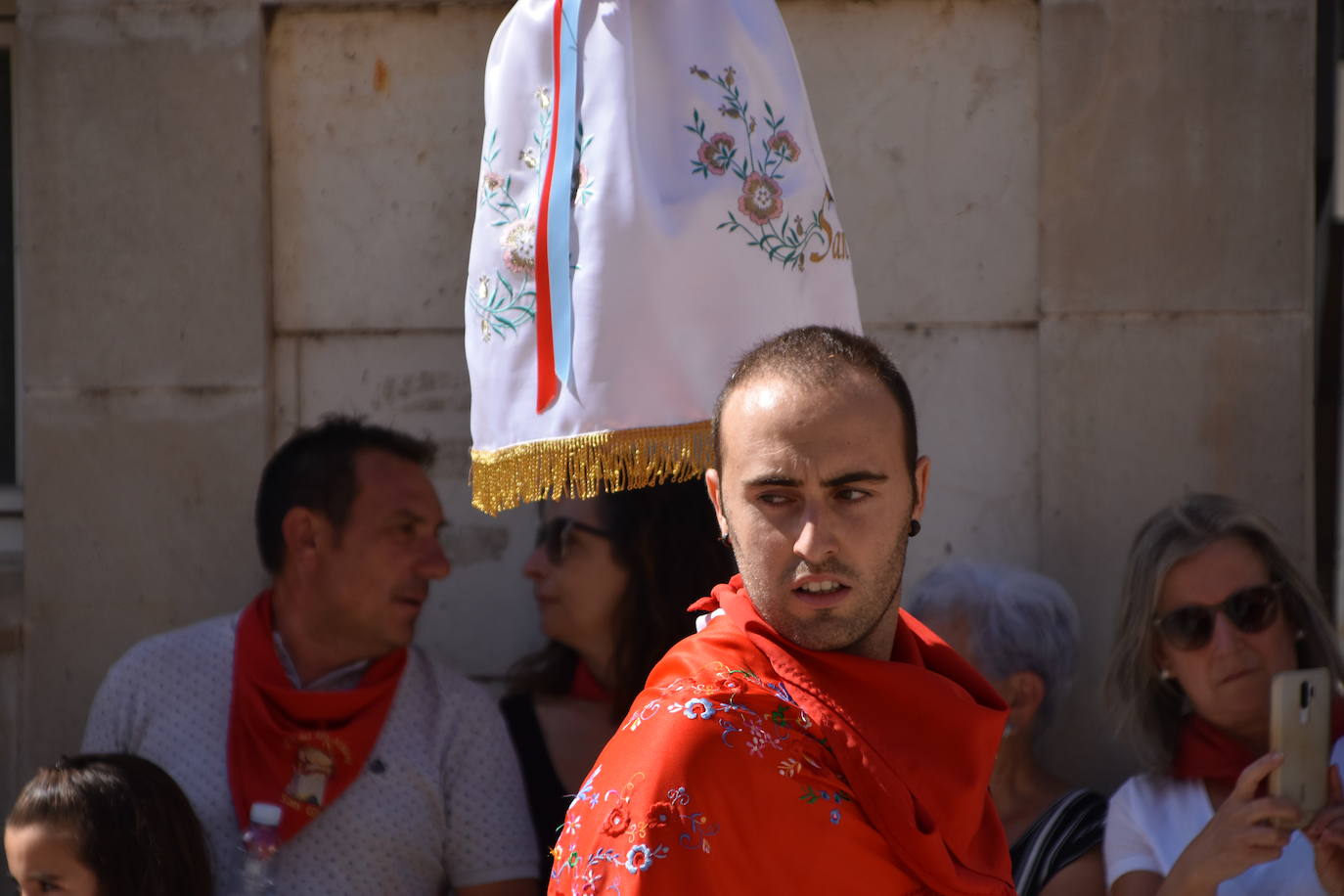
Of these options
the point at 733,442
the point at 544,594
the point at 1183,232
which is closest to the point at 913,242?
the point at 1183,232

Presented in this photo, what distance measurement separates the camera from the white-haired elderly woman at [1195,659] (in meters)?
3.15

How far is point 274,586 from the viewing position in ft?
12.0

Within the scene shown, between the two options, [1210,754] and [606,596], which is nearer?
[1210,754]

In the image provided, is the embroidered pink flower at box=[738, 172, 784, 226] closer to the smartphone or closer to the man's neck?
the smartphone

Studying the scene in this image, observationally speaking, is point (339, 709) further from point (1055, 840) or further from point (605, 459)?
point (1055, 840)

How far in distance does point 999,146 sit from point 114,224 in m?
2.43

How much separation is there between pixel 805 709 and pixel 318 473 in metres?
2.01

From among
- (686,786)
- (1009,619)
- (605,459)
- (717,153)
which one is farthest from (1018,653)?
(686,786)

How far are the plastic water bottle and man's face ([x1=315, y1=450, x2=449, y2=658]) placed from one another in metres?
0.47

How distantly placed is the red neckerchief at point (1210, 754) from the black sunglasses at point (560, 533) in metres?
1.39

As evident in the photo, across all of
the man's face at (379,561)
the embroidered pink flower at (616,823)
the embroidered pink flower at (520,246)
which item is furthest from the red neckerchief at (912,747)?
the man's face at (379,561)

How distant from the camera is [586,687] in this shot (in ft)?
12.3

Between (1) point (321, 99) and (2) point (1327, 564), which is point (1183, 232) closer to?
(2) point (1327, 564)

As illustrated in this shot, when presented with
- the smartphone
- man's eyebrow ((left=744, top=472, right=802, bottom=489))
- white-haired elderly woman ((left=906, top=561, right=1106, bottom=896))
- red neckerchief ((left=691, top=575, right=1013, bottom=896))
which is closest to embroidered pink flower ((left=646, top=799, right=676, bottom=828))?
red neckerchief ((left=691, top=575, right=1013, bottom=896))
